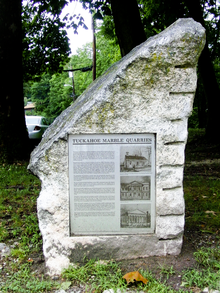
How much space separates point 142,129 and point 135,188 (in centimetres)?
58

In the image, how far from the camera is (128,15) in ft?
24.0

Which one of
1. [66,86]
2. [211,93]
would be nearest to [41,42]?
[211,93]

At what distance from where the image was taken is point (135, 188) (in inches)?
119

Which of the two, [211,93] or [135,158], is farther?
[211,93]

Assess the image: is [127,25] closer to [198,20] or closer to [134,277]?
[198,20]

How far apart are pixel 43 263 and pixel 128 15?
19.8ft

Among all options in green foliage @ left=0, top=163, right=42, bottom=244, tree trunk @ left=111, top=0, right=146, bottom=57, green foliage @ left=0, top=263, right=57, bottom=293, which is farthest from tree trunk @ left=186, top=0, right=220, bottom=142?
green foliage @ left=0, top=263, right=57, bottom=293

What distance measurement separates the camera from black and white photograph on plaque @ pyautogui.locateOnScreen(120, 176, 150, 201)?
3.01 meters

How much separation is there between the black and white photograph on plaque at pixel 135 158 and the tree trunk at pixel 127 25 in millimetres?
4772

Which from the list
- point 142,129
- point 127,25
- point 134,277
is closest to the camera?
point 134,277

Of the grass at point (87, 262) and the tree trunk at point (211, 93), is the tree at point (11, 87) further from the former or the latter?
the tree trunk at point (211, 93)

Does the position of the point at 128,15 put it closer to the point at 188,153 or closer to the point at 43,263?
the point at 188,153

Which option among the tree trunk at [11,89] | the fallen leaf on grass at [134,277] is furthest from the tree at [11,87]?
the fallen leaf on grass at [134,277]

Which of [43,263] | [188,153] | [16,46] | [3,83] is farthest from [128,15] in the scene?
[43,263]
